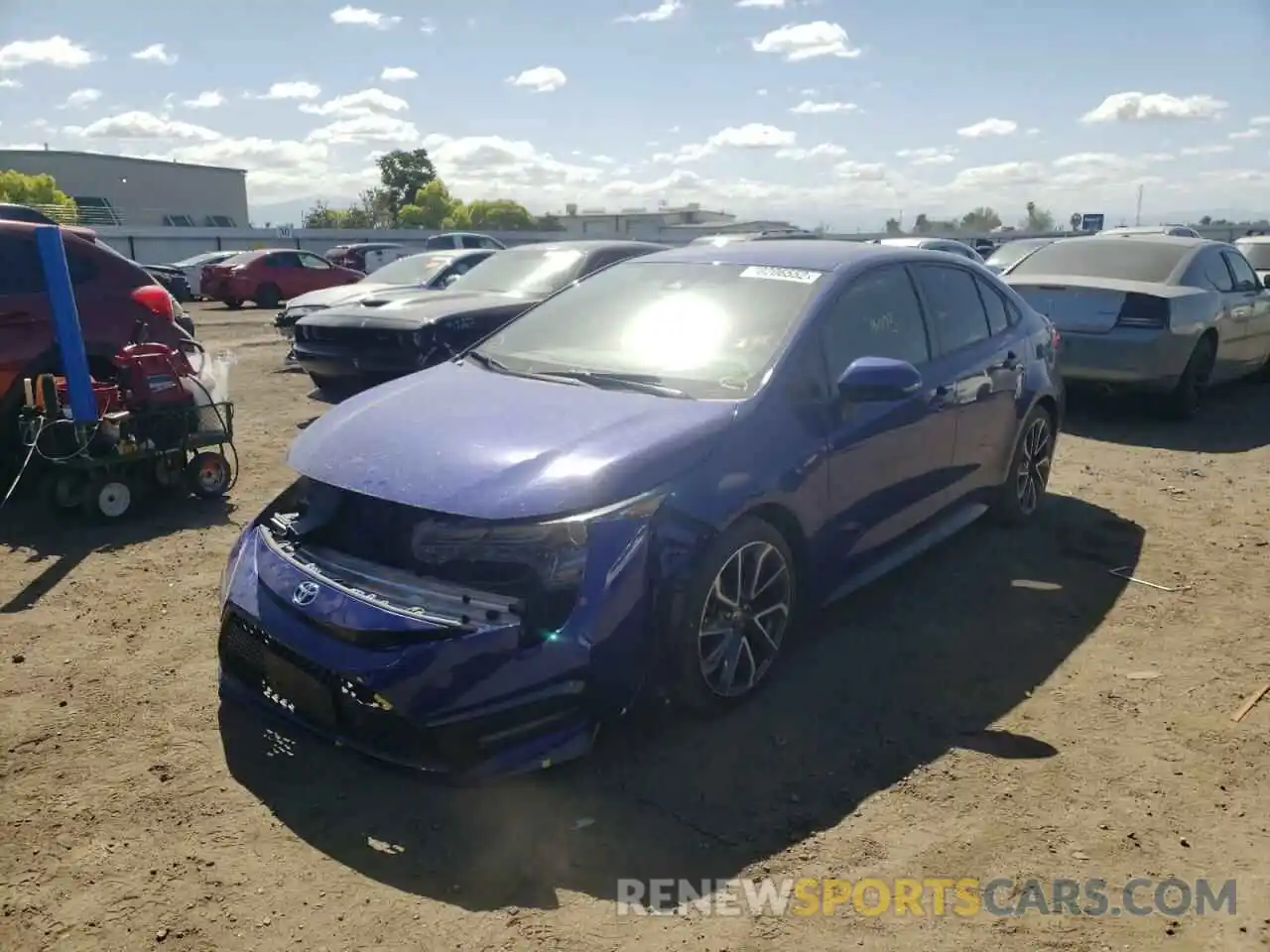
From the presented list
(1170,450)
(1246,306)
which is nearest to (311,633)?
(1170,450)

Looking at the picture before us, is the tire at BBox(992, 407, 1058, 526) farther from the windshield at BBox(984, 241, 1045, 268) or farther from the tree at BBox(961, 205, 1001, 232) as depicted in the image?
the tree at BBox(961, 205, 1001, 232)

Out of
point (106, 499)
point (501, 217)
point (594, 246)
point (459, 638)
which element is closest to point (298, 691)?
point (459, 638)

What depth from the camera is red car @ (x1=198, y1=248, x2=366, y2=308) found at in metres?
23.9

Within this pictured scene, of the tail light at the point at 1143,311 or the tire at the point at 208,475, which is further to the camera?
the tail light at the point at 1143,311

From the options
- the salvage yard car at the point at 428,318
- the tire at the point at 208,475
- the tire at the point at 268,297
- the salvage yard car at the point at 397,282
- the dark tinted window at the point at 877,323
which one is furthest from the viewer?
the tire at the point at 268,297

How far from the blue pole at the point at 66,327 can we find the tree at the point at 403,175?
87.6 m

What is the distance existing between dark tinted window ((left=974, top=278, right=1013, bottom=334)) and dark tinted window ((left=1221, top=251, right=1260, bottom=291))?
5.26 meters

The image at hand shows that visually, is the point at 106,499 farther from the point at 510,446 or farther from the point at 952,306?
the point at 952,306

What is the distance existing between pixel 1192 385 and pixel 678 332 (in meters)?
6.49

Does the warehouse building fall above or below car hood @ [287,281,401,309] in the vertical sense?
above

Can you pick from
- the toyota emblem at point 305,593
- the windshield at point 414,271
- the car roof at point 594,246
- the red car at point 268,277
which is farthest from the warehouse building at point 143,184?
the toyota emblem at point 305,593

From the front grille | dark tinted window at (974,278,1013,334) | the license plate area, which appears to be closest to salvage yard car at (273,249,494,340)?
dark tinted window at (974,278,1013,334)

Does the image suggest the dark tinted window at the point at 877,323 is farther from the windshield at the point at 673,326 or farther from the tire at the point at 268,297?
the tire at the point at 268,297

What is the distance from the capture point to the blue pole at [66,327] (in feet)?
18.1
